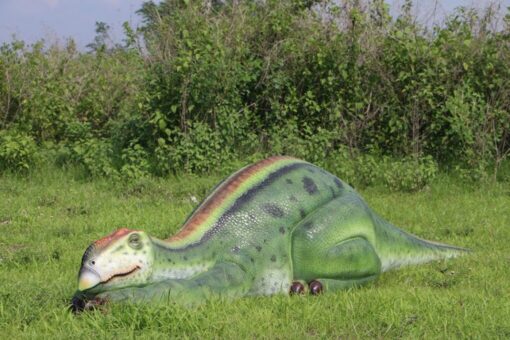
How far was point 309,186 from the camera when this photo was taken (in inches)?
192

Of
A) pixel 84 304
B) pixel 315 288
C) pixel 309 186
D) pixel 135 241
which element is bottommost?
pixel 315 288

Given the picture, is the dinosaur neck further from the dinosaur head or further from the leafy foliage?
the leafy foliage

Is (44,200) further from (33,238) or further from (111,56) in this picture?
(111,56)

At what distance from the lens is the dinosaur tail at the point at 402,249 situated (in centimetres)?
527

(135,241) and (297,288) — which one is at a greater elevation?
(135,241)

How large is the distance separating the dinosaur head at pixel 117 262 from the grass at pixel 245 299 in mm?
146

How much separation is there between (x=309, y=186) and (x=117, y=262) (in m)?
1.60

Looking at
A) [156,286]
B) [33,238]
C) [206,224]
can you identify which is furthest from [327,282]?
[33,238]

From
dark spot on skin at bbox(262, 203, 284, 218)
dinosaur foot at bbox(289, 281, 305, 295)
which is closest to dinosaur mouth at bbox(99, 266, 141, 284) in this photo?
dark spot on skin at bbox(262, 203, 284, 218)

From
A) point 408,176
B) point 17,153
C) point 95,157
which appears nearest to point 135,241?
point 408,176

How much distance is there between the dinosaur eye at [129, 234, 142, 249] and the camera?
3814 mm

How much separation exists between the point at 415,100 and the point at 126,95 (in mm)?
4404

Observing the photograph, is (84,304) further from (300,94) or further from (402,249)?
(300,94)

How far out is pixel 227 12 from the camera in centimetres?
1096
